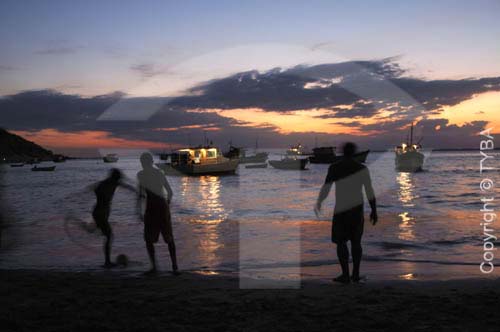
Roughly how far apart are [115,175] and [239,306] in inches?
157

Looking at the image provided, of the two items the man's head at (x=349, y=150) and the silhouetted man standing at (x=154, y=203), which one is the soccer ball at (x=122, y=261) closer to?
the silhouetted man standing at (x=154, y=203)

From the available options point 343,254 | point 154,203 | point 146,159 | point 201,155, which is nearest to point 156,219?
point 154,203

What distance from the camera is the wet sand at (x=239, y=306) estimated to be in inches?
168

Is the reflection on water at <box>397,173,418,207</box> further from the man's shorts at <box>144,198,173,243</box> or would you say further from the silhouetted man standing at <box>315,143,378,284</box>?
the man's shorts at <box>144,198,173,243</box>

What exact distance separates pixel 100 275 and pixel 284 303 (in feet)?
11.7

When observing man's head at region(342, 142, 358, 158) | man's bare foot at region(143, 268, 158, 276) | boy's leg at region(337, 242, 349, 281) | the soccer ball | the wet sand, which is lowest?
the soccer ball

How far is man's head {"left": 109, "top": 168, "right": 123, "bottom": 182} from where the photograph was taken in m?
7.79

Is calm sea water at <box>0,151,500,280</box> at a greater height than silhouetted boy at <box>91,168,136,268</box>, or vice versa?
silhouetted boy at <box>91,168,136,268</box>

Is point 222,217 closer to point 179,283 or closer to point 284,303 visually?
point 179,283

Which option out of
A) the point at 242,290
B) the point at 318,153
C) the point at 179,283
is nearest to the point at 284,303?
the point at 242,290

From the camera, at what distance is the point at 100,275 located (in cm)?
718

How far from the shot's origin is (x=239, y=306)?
16.2ft

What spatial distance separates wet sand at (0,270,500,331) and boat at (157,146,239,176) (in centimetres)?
4665

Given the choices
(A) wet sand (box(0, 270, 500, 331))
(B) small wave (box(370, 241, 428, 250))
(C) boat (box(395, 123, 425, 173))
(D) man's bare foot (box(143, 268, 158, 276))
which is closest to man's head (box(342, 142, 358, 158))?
(A) wet sand (box(0, 270, 500, 331))
